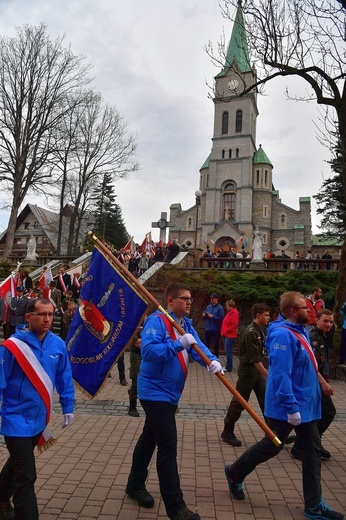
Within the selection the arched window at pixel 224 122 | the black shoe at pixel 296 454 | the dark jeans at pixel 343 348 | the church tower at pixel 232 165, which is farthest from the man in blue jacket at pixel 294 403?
the arched window at pixel 224 122

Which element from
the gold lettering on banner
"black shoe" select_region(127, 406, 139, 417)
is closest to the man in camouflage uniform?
"black shoe" select_region(127, 406, 139, 417)

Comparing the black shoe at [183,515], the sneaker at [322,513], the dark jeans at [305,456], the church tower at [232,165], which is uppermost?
the church tower at [232,165]

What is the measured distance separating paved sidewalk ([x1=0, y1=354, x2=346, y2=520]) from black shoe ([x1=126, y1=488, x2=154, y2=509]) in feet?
0.19

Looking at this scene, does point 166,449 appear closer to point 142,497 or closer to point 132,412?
point 142,497

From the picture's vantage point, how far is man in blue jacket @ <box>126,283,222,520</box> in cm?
345

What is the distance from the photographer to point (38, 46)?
26906 millimetres

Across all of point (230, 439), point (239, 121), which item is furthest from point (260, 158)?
point (230, 439)

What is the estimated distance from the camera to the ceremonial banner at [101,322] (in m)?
4.90

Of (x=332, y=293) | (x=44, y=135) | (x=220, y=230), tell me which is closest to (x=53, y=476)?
(x=332, y=293)

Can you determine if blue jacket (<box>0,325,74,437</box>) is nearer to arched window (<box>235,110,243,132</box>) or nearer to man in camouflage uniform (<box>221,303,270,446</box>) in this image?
man in camouflage uniform (<box>221,303,270,446</box>)

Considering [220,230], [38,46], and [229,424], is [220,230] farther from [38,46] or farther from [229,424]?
[229,424]

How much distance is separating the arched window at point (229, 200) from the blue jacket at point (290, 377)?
5208 cm

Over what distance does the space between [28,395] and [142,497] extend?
5.04ft

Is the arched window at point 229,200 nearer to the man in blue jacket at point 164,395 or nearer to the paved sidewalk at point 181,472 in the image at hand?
the paved sidewalk at point 181,472
